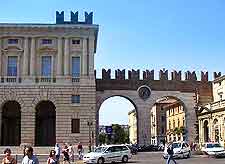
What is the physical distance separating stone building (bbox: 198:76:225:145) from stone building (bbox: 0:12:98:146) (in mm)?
16168

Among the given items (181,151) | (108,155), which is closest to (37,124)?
(181,151)

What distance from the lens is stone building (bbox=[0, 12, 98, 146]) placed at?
5381cm

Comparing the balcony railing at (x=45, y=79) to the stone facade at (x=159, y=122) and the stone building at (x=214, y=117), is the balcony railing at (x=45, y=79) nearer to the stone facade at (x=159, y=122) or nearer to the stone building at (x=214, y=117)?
the stone building at (x=214, y=117)

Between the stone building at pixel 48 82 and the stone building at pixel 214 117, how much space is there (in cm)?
1617

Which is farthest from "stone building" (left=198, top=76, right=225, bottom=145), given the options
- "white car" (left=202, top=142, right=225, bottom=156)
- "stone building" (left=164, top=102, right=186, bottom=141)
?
"stone building" (left=164, top=102, right=186, bottom=141)

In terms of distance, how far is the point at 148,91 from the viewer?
6419 centimetres

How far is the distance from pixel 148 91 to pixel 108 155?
2961 cm

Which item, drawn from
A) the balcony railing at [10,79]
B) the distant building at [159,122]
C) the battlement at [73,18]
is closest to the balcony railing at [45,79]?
the balcony railing at [10,79]

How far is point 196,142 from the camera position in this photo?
6512cm

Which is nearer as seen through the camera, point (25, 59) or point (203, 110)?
point (25, 59)

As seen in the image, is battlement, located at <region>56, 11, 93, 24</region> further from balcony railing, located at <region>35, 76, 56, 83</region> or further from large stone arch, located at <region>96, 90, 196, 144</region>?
large stone arch, located at <region>96, 90, 196, 144</region>

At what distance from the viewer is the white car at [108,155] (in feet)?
114

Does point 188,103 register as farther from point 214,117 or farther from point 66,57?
point 66,57

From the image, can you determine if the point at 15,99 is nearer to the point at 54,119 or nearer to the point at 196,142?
the point at 54,119
